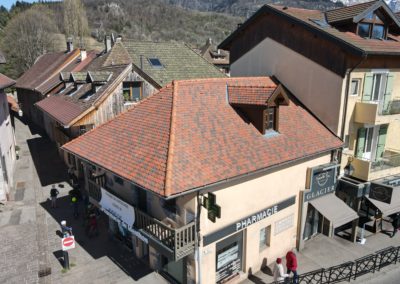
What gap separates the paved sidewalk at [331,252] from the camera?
44.4 ft

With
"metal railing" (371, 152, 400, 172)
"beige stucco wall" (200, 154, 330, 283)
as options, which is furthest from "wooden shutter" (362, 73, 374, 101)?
"beige stucco wall" (200, 154, 330, 283)

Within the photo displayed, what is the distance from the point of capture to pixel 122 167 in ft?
38.5

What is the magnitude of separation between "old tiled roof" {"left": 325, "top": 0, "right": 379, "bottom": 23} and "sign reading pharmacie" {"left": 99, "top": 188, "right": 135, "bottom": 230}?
1354 cm

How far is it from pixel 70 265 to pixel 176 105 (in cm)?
805

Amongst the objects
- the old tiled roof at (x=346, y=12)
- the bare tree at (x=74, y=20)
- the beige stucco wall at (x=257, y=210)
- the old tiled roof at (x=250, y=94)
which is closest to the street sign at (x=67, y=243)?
the beige stucco wall at (x=257, y=210)

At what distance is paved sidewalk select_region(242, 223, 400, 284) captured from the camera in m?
→ 13.5

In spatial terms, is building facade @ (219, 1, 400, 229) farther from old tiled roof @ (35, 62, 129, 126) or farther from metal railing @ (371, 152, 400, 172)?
old tiled roof @ (35, 62, 129, 126)

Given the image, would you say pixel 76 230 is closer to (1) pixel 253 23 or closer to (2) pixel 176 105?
(2) pixel 176 105

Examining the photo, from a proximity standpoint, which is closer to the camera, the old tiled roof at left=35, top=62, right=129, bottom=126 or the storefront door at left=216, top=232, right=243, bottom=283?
the storefront door at left=216, top=232, right=243, bottom=283

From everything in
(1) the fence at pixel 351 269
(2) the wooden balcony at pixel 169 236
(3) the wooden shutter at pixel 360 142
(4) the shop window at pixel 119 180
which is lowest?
(1) the fence at pixel 351 269

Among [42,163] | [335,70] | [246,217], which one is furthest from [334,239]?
[42,163]

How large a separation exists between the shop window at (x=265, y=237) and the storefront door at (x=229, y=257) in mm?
1360

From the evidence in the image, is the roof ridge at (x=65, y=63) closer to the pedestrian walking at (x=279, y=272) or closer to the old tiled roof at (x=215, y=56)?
the old tiled roof at (x=215, y=56)

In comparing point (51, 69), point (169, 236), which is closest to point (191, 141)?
point (169, 236)
